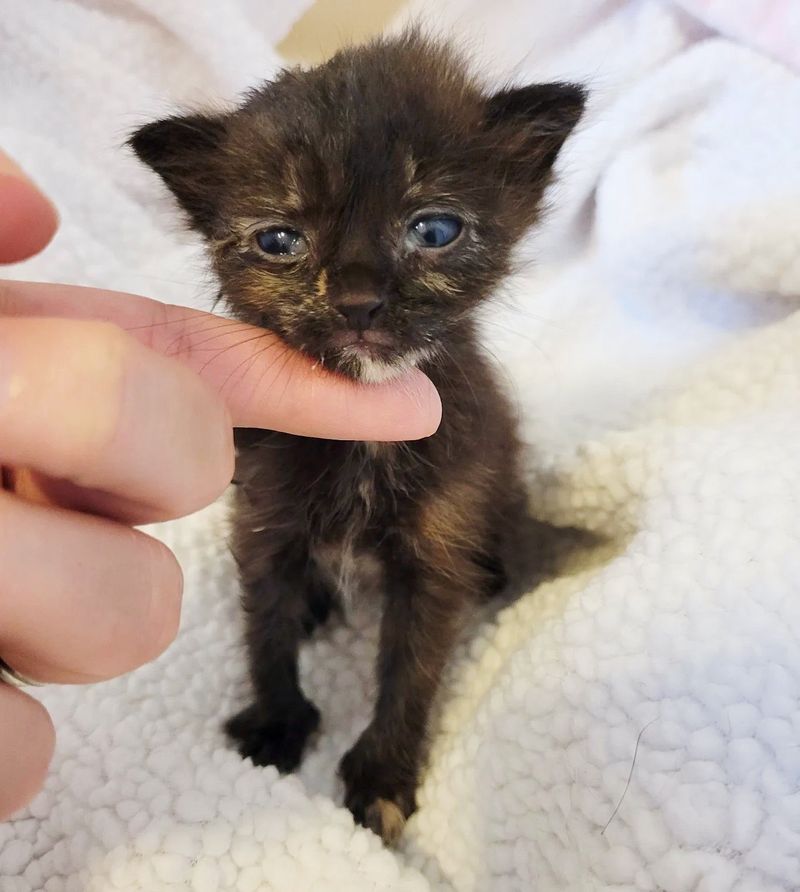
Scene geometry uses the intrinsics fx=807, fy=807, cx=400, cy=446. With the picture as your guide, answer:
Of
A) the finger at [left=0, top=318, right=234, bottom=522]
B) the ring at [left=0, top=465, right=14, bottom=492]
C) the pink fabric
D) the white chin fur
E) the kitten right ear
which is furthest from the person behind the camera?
the pink fabric

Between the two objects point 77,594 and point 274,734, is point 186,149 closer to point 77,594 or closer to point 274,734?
point 77,594

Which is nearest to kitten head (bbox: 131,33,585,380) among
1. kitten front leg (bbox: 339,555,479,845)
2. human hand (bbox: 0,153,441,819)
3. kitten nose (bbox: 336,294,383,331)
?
kitten nose (bbox: 336,294,383,331)

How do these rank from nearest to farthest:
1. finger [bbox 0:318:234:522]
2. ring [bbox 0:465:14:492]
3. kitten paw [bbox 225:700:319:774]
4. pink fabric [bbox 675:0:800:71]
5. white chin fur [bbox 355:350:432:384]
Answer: finger [bbox 0:318:234:522] → ring [bbox 0:465:14:492] → white chin fur [bbox 355:350:432:384] → kitten paw [bbox 225:700:319:774] → pink fabric [bbox 675:0:800:71]

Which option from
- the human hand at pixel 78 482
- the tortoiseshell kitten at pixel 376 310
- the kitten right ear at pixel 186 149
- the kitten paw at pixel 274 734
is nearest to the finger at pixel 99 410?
the human hand at pixel 78 482

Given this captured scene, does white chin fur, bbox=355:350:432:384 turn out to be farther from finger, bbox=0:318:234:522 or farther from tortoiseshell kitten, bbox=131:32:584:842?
finger, bbox=0:318:234:522

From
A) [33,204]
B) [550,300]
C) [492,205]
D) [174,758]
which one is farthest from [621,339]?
[33,204]

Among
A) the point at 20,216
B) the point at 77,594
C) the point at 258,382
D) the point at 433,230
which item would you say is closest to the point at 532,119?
the point at 433,230
